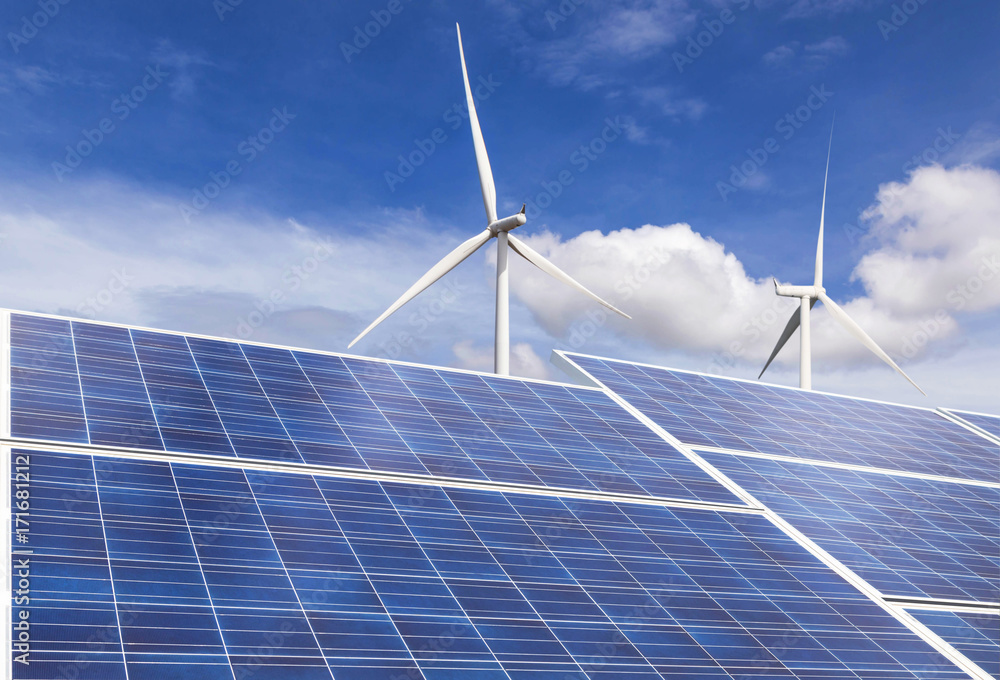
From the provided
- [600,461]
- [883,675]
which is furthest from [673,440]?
[883,675]

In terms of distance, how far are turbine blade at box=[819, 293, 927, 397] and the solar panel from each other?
19.1 feet

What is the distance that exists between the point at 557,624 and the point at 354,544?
14.1 ft

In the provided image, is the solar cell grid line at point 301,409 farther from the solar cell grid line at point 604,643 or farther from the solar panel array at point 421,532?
the solar cell grid line at point 604,643

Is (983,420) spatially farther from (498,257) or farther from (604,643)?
(604,643)

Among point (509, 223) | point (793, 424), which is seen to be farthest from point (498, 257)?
point (793, 424)

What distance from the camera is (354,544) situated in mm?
18312

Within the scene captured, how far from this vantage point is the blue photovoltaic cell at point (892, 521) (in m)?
24.2

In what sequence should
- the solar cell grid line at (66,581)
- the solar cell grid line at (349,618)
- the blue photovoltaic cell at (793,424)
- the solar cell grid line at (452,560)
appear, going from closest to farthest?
the solar cell grid line at (66,581) → the solar cell grid line at (349,618) → the solar cell grid line at (452,560) → the blue photovoltaic cell at (793,424)

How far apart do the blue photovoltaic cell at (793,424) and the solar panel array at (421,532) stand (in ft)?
1.28

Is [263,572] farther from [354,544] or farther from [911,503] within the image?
[911,503]

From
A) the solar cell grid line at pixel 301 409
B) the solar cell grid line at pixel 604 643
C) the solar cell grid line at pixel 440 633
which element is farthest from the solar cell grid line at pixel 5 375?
the solar cell grid line at pixel 604 643

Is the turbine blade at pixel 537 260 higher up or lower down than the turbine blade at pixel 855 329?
lower down

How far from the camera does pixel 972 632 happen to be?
21.8 meters

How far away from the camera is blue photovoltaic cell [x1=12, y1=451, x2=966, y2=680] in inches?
569
